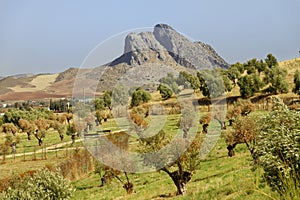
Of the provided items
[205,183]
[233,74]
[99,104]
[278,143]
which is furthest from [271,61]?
[278,143]

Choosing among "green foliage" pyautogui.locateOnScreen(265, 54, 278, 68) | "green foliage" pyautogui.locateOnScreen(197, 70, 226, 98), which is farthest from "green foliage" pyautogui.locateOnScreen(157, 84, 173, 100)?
"green foliage" pyautogui.locateOnScreen(265, 54, 278, 68)

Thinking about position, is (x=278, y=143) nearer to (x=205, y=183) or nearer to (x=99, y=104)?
(x=205, y=183)

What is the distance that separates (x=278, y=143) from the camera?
870 centimetres

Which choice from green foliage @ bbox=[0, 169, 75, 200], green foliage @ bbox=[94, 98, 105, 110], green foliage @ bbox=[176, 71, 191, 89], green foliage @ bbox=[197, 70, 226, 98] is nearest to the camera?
green foliage @ bbox=[0, 169, 75, 200]

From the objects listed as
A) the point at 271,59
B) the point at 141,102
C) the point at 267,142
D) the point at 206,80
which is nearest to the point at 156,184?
the point at 267,142

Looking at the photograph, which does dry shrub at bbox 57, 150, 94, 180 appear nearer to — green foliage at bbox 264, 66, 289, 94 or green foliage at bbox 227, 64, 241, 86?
green foliage at bbox 264, 66, 289, 94

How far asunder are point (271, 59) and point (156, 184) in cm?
9105

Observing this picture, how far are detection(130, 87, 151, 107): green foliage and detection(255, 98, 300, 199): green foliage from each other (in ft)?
306

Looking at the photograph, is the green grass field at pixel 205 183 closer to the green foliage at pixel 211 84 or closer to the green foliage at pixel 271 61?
the green foliage at pixel 211 84

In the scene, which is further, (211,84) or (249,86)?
(211,84)

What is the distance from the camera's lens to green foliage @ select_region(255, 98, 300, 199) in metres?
8.41

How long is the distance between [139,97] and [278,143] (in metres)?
96.3

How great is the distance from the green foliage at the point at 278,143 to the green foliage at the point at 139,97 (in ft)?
306

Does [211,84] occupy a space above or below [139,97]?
above
